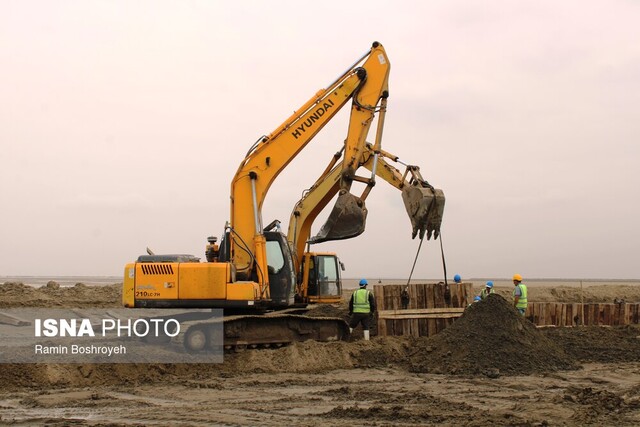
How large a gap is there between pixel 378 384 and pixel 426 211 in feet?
13.2

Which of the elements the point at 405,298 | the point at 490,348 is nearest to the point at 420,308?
the point at 405,298

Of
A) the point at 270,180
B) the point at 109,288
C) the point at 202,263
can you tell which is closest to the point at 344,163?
the point at 270,180

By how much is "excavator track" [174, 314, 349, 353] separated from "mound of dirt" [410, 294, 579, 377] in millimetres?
2222

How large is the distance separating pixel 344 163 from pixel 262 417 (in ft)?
→ 26.2

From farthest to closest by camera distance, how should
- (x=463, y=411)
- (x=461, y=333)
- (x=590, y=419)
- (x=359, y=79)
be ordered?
(x=359, y=79), (x=461, y=333), (x=463, y=411), (x=590, y=419)

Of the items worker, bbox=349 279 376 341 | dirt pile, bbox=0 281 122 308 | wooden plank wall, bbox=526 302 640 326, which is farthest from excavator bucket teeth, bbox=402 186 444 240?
dirt pile, bbox=0 281 122 308

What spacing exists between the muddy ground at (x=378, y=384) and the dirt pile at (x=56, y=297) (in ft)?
54.2

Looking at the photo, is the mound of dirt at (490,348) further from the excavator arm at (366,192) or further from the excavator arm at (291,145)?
the excavator arm at (291,145)

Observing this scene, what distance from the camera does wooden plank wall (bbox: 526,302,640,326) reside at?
68.8 feet

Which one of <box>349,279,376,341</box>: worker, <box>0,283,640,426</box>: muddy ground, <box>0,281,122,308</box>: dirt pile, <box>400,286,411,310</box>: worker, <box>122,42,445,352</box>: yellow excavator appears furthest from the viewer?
<box>0,281,122,308</box>: dirt pile

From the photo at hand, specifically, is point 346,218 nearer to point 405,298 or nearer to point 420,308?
point 405,298

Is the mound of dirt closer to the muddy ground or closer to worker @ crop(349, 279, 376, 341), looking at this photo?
the muddy ground

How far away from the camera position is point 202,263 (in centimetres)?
1566

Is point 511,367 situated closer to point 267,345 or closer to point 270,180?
point 267,345
